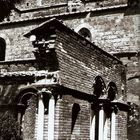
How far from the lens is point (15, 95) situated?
12703mm

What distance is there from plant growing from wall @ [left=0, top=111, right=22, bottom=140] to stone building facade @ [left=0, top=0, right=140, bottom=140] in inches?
24.7

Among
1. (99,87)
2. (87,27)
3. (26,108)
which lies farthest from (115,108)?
(87,27)

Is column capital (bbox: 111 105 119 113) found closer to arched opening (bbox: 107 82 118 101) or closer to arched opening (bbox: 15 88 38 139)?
arched opening (bbox: 107 82 118 101)

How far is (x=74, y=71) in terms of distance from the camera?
10.9 m

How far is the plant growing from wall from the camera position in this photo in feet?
35.3

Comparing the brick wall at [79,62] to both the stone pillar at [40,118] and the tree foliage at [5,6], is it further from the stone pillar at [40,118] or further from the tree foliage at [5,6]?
the tree foliage at [5,6]

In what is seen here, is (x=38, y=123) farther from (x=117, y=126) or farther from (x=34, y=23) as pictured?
(x=34, y=23)

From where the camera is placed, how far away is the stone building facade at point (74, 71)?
396 inches

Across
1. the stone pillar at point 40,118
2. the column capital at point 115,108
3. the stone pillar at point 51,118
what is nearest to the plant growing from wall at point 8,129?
the stone pillar at point 40,118

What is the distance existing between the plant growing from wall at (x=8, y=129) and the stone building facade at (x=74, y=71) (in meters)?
0.63

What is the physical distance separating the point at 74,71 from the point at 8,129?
2.54m

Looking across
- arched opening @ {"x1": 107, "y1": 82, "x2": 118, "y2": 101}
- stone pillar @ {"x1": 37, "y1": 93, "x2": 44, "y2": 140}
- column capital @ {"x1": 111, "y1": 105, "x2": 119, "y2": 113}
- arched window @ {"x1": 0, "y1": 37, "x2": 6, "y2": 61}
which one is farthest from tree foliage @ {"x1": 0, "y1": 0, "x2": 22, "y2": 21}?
arched window @ {"x1": 0, "y1": 37, "x2": 6, "y2": 61}

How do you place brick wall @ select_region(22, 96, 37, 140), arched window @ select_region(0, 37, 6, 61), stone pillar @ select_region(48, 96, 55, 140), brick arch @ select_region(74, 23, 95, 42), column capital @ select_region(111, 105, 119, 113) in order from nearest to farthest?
stone pillar @ select_region(48, 96, 55, 140)
brick wall @ select_region(22, 96, 37, 140)
column capital @ select_region(111, 105, 119, 113)
brick arch @ select_region(74, 23, 95, 42)
arched window @ select_region(0, 37, 6, 61)

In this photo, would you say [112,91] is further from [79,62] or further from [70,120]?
[70,120]
